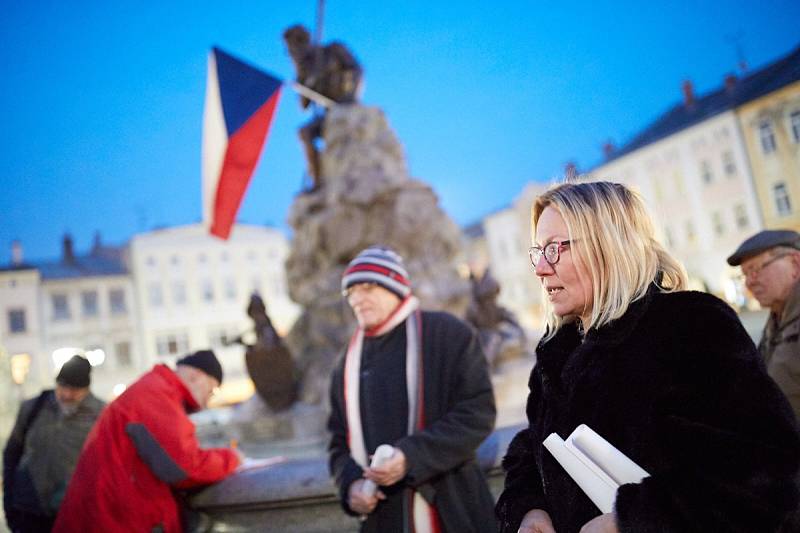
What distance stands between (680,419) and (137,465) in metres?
2.41

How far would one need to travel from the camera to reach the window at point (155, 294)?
138 ft

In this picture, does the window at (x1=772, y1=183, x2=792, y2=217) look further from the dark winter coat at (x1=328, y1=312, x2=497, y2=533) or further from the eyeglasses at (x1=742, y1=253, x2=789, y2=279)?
the dark winter coat at (x1=328, y1=312, x2=497, y2=533)

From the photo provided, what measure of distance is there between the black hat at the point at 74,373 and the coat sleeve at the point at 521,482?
8.95ft

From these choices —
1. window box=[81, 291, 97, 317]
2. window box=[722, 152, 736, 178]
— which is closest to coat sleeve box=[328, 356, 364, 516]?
window box=[722, 152, 736, 178]

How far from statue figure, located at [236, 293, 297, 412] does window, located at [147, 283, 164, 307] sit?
123 ft

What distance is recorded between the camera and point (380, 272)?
269 centimetres

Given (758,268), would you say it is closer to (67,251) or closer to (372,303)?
(372,303)

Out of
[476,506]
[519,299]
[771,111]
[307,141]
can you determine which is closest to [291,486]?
[476,506]

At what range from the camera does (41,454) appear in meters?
3.38

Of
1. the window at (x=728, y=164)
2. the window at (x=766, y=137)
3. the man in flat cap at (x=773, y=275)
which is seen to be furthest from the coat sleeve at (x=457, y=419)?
the window at (x=728, y=164)

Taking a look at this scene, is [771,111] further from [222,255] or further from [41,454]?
[222,255]

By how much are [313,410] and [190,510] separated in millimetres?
5003

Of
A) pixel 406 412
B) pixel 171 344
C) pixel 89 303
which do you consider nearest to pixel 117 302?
pixel 89 303

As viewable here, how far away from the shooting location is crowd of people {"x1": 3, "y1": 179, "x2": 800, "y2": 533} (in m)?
1.30
